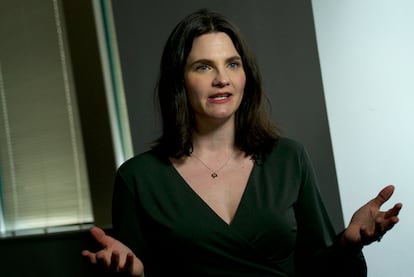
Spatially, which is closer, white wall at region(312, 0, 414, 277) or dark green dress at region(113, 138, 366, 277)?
dark green dress at region(113, 138, 366, 277)

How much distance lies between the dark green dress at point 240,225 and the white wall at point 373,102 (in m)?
0.38

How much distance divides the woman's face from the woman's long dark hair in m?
0.02

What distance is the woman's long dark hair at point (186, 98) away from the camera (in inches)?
50.4

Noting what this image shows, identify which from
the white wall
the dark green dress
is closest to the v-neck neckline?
the dark green dress

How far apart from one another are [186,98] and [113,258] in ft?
1.69

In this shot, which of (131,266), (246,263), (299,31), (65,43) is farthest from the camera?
(65,43)

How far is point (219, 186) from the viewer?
4.24ft

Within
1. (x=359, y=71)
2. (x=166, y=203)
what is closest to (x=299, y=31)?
(x=359, y=71)

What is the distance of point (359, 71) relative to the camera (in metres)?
1.61

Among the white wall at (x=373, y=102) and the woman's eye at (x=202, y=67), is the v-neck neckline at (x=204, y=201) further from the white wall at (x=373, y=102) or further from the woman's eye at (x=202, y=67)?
the white wall at (x=373, y=102)

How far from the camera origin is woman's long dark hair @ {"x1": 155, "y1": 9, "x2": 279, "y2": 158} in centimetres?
128

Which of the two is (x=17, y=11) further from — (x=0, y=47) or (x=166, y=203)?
(x=166, y=203)

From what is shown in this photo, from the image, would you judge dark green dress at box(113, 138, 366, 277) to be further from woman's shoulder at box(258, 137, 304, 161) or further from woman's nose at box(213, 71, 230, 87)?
woman's nose at box(213, 71, 230, 87)

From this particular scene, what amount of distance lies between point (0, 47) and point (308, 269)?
190 centimetres
